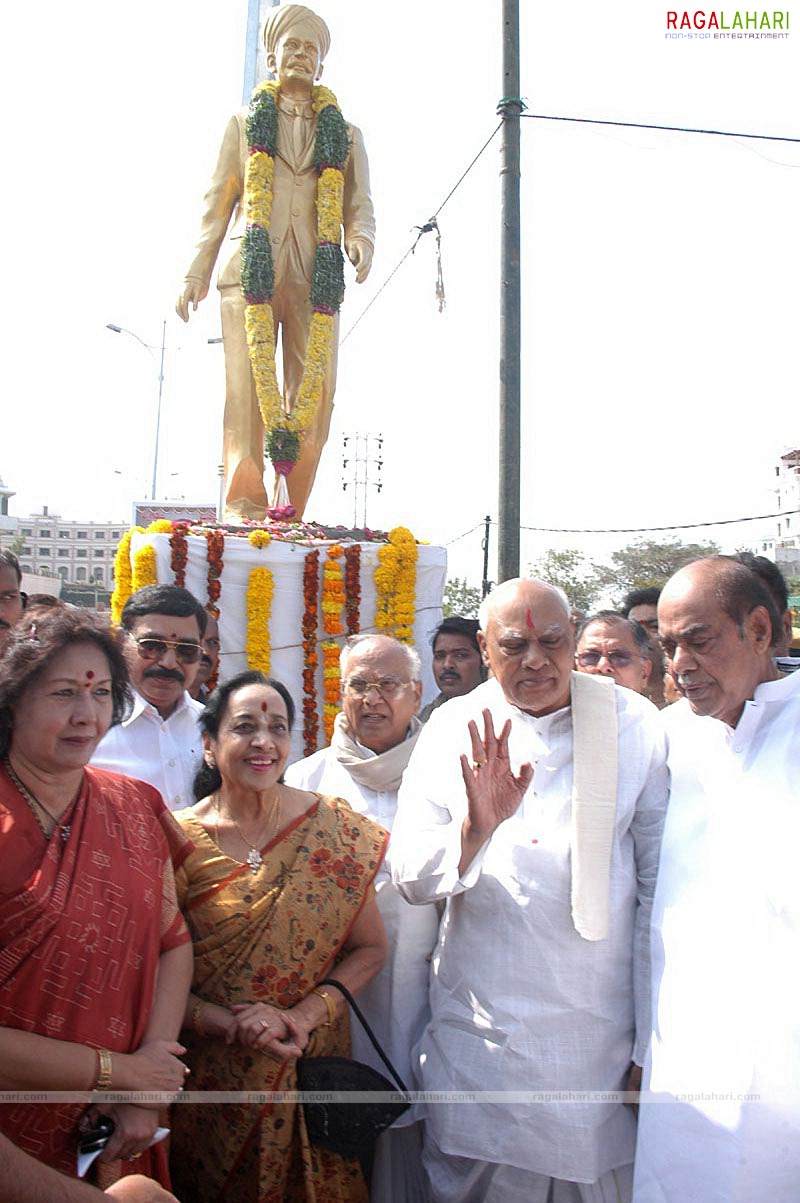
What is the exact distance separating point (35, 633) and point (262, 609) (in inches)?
150

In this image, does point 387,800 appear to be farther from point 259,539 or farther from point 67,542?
point 67,542

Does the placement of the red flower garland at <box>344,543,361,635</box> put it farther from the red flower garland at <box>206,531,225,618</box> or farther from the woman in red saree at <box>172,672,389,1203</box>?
the woman in red saree at <box>172,672,389,1203</box>

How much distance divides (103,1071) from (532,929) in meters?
1.03

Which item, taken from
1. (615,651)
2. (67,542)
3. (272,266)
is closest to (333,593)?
(272,266)

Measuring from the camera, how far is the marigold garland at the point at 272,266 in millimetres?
6863

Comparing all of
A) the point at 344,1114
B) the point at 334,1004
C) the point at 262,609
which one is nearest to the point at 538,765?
the point at 334,1004

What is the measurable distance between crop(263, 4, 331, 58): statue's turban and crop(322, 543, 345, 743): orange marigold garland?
12.4 feet

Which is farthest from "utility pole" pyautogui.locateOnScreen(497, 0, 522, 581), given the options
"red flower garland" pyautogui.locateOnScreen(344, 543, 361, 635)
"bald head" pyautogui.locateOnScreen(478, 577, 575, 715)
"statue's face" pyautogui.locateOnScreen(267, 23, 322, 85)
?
"bald head" pyautogui.locateOnScreen(478, 577, 575, 715)

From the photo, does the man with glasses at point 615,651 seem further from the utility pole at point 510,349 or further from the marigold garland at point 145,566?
the marigold garland at point 145,566

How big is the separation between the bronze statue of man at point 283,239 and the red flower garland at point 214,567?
113 centimetres

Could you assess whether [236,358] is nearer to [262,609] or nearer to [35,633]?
[262,609]

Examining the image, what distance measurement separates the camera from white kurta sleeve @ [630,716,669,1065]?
2.36m

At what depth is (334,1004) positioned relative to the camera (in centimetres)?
244

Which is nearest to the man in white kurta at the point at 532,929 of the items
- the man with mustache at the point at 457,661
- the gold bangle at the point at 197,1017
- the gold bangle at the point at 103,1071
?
the gold bangle at the point at 197,1017
